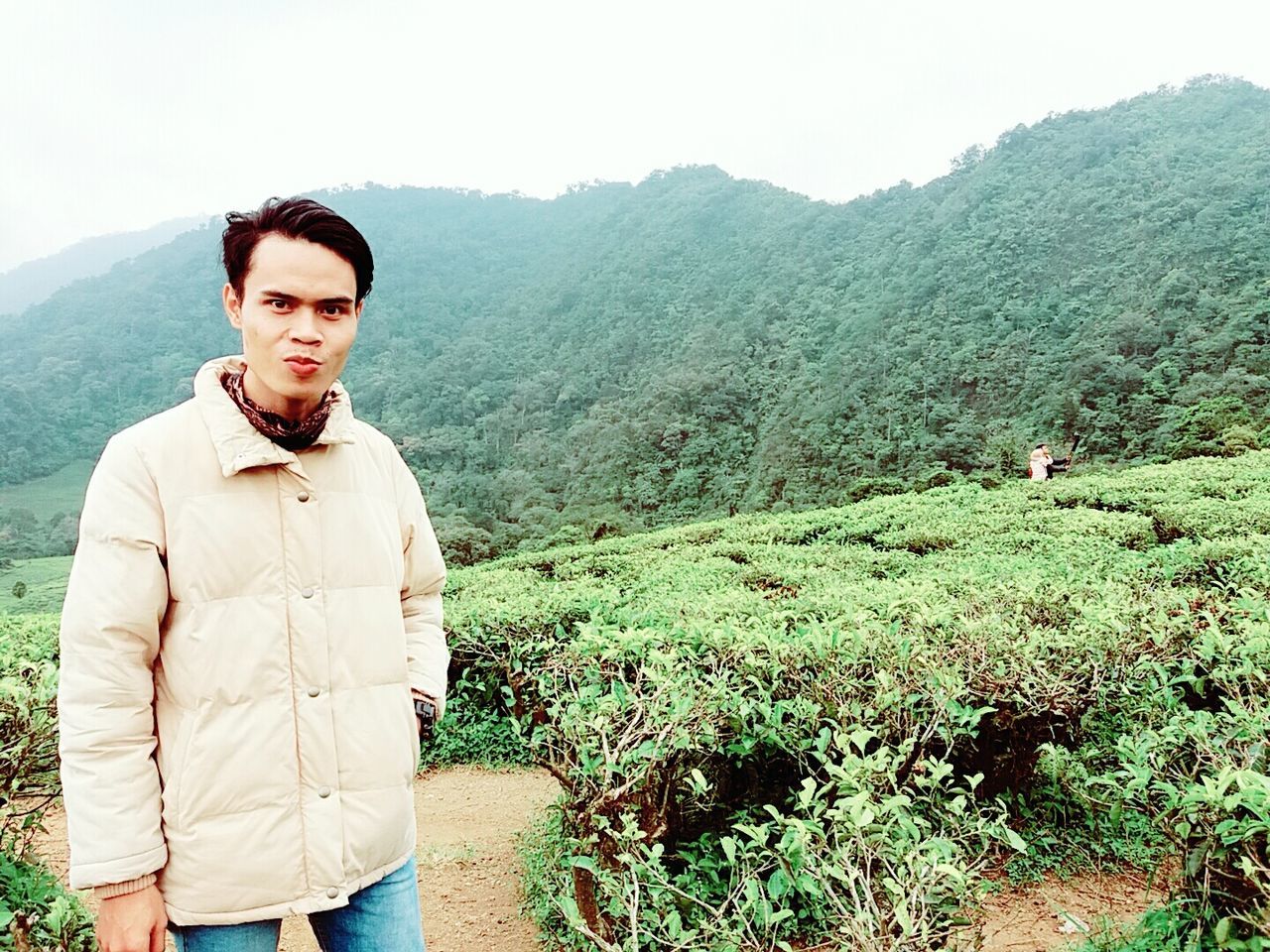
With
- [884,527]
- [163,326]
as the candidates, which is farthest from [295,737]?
[163,326]

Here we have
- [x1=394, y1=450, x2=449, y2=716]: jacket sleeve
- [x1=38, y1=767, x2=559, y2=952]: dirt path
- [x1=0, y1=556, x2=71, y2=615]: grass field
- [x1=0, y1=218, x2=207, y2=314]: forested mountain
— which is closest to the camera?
[x1=394, y1=450, x2=449, y2=716]: jacket sleeve

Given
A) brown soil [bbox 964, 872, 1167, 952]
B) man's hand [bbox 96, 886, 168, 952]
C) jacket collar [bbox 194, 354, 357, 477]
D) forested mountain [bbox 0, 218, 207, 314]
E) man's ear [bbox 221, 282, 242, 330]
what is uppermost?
forested mountain [bbox 0, 218, 207, 314]

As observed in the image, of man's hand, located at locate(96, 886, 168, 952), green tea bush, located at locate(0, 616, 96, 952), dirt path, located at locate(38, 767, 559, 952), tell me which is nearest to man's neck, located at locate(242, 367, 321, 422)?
man's hand, located at locate(96, 886, 168, 952)

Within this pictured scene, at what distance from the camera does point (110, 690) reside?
1119 mm

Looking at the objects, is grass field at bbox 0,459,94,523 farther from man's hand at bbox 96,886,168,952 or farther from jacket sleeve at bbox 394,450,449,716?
man's hand at bbox 96,886,168,952

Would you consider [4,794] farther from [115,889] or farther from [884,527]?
[884,527]

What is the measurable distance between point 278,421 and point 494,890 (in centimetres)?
255

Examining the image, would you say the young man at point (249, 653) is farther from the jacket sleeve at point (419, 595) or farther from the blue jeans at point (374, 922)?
the jacket sleeve at point (419, 595)

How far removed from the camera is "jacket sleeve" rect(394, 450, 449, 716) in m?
1.53

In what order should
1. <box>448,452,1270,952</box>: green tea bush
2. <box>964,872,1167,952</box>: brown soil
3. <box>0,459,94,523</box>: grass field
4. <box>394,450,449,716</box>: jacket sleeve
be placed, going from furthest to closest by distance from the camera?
<box>0,459,94,523</box>: grass field
<box>964,872,1167,952</box>: brown soil
<box>448,452,1270,952</box>: green tea bush
<box>394,450,449,716</box>: jacket sleeve

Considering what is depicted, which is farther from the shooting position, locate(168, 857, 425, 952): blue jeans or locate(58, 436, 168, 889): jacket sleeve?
locate(168, 857, 425, 952): blue jeans

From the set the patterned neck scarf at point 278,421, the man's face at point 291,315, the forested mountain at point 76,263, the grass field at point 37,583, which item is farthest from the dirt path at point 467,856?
the forested mountain at point 76,263

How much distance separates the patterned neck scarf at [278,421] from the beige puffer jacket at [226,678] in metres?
0.02

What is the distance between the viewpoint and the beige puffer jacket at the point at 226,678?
3.68ft
